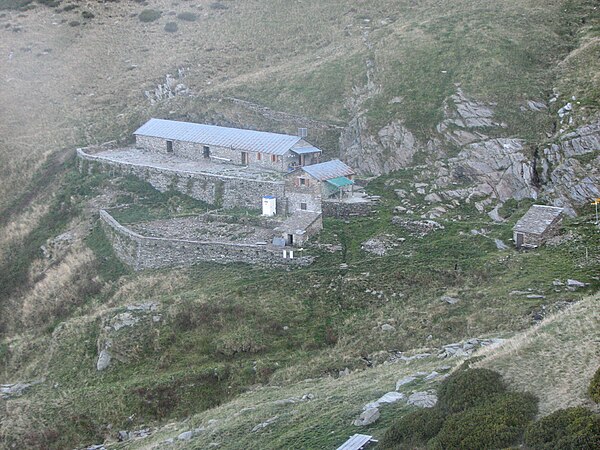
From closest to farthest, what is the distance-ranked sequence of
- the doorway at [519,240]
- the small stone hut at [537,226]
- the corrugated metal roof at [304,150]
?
the small stone hut at [537,226] → the doorway at [519,240] → the corrugated metal roof at [304,150]

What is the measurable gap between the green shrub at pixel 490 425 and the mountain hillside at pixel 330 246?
0.88m

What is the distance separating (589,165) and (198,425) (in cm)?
2488

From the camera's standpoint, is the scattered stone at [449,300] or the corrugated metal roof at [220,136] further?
the corrugated metal roof at [220,136]

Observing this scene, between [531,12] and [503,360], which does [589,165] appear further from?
[503,360]

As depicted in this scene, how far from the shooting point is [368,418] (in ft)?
70.3

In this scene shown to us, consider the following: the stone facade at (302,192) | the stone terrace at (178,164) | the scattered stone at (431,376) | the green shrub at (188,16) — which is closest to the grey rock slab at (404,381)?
the scattered stone at (431,376)

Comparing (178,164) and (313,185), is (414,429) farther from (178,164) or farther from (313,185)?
(178,164)

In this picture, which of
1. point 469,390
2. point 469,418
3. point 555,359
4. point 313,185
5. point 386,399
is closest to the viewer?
point 469,418

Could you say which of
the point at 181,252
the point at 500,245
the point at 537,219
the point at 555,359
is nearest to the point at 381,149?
the point at 500,245

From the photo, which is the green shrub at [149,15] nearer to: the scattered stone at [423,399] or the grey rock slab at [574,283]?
the grey rock slab at [574,283]

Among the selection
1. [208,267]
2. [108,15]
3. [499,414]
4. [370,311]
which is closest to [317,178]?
[208,267]

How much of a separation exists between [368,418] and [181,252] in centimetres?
2256

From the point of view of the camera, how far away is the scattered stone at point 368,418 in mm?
21375

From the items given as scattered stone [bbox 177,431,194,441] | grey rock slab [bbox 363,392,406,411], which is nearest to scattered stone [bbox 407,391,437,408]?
grey rock slab [bbox 363,392,406,411]
